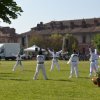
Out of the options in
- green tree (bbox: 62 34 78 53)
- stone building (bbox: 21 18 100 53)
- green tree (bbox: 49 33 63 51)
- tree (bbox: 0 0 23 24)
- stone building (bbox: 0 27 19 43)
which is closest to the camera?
tree (bbox: 0 0 23 24)

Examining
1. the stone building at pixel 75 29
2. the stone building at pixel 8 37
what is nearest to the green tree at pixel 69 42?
the stone building at pixel 75 29

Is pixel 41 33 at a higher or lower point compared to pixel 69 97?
higher

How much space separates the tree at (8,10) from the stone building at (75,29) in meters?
97.9

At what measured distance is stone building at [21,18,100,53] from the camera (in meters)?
140

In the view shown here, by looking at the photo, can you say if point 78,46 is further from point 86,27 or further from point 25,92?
point 25,92

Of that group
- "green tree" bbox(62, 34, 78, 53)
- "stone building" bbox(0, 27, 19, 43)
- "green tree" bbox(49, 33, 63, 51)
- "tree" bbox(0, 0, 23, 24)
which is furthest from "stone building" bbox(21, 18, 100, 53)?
"tree" bbox(0, 0, 23, 24)

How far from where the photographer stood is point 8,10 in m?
38.8

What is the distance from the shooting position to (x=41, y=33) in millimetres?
147125

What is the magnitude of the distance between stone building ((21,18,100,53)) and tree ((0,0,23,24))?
97.9 m

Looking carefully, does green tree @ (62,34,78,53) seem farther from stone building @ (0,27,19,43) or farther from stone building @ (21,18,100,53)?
stone building @ (0,27,19,43)

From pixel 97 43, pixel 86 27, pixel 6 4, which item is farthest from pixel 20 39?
pixel 6 4

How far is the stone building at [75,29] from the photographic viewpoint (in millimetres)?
139625

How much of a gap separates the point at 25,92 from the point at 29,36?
125 meters

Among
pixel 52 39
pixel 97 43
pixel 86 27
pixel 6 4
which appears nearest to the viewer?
pixel 6 4
